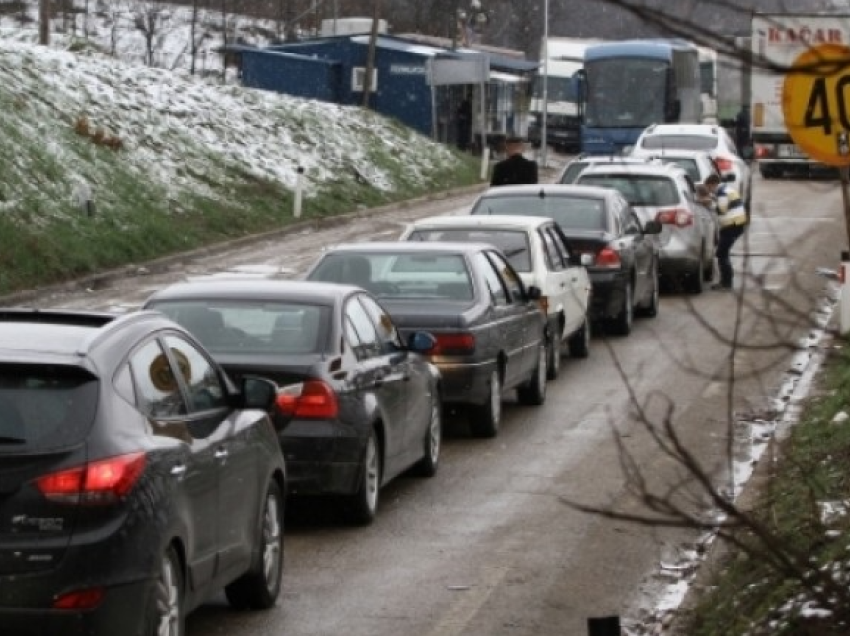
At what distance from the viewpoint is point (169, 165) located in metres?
Result: 38.8

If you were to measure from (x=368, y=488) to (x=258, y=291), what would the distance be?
1.32m

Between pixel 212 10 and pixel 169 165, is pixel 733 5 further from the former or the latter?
pixel 212 10

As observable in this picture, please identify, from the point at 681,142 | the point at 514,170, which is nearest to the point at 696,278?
the point at 514,170

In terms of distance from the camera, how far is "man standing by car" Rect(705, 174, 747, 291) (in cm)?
2672

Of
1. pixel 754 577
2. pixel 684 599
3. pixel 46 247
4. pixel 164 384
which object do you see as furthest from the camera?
pixel 46 247

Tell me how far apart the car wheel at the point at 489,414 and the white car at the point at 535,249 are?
2.74 m

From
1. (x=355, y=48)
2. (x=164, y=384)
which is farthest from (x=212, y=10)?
(x=164, y=384)

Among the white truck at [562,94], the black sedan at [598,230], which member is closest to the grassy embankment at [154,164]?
the black sedan at [598,230]

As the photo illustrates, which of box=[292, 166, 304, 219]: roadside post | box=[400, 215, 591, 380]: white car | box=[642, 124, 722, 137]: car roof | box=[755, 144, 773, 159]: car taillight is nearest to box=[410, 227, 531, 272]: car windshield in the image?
box=[400, 215, 591, 380]: white car

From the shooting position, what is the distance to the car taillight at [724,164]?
1523 inches

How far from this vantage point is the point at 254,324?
12375 millimetres

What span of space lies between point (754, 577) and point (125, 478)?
2.98 m

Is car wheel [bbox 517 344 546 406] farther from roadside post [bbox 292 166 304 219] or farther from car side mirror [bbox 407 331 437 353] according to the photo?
roadside post [bbox 292 166 304 219]

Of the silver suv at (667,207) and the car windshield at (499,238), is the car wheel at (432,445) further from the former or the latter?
the silver suv at (667,207)
